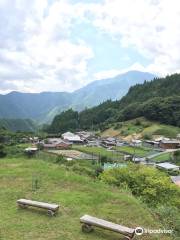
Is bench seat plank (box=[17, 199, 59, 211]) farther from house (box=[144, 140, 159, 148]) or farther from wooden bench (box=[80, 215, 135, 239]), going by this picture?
house (box=[144, 140, 159, 148])

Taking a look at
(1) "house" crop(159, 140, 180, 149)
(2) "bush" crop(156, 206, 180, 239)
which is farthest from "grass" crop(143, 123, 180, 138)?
(2) "bush" crop(156, 206, 180, 239)

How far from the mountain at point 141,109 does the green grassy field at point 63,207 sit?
88.3 meters

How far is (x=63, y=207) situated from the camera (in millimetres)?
10883

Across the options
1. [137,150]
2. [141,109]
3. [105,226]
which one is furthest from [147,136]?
[105,226]

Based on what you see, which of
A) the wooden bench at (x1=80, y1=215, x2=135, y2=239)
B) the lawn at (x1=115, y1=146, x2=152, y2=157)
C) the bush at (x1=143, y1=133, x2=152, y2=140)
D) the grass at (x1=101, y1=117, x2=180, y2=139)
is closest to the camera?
the wooden bench at (x1=80, y1=215, x2=135, y2=239)

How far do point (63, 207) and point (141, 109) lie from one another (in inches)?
3796

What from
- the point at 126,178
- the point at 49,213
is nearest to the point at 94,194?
the point at 49,213

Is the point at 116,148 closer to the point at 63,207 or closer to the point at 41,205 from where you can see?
the point at 63,207

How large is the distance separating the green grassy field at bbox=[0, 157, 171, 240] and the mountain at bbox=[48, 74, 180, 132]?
290ft

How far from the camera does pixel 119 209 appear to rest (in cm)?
1088

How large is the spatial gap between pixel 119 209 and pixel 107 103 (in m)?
134

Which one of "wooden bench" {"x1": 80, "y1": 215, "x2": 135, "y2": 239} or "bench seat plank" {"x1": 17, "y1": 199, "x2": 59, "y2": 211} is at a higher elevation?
"bench seat plank" {"x1": 17, "y1": 199, "x2": 59, "y2": 211}

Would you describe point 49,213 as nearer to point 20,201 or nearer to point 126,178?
point 20,201

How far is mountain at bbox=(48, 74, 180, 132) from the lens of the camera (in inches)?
3967
